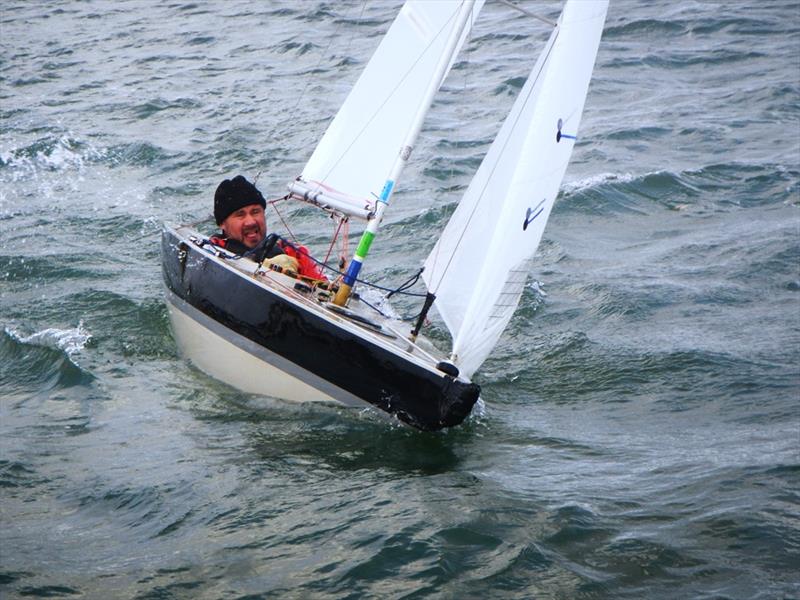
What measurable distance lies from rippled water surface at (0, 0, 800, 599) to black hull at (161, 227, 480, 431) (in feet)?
0.81

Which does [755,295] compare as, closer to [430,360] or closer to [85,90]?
[430,360]

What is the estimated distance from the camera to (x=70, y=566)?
5621 millimetres

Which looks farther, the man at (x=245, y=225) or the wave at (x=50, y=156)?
the wave at (x=50, y=156)

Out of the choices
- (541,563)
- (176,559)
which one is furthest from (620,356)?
(176,559)

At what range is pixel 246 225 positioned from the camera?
9.12 metres

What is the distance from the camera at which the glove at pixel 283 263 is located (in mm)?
8311

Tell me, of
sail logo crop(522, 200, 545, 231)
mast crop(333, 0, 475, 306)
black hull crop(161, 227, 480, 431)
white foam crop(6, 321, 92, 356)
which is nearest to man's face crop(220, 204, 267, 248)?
black hull crop(161, 227, 480, 431)

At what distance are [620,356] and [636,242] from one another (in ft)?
10.6

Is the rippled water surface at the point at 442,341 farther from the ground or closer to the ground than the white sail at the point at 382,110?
closer to the ground

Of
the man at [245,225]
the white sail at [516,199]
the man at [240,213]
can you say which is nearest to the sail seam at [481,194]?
the white sail at [516,199]

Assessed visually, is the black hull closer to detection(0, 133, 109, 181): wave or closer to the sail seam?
the sail seam

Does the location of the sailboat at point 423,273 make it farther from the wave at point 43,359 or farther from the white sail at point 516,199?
the wave at point 43,359

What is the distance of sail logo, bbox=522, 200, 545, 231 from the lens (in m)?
7.34

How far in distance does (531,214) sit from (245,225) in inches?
109
